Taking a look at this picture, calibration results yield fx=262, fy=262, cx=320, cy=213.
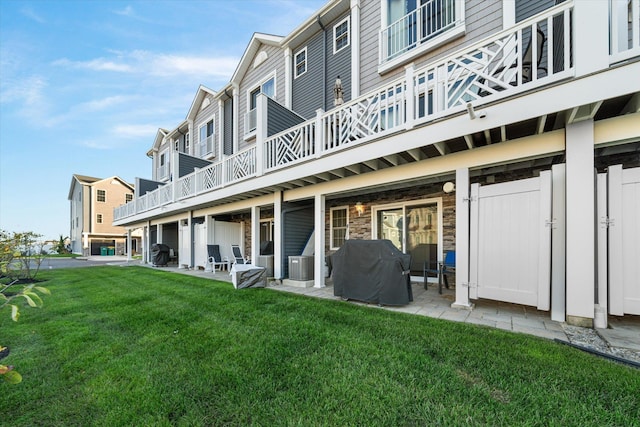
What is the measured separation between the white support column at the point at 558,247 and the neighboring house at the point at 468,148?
1 centimetres

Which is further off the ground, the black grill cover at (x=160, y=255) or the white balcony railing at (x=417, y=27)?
the white balcony railing at (x=417, y=27)

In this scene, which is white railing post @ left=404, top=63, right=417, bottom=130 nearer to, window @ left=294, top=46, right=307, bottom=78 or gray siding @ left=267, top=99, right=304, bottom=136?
gray siding @ left=267, top=99, right=304, bottom=136

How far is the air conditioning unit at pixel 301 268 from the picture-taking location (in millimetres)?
7016

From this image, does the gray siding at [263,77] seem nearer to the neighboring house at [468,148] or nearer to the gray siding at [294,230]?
the neighboring house at [468,148]

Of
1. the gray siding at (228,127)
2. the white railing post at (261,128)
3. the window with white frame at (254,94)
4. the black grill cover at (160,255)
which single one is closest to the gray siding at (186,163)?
the gray siding at (228,127)

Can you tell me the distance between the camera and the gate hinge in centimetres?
344

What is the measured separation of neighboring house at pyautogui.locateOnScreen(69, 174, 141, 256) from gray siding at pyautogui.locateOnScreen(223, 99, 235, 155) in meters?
26.1

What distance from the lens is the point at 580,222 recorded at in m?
3.40

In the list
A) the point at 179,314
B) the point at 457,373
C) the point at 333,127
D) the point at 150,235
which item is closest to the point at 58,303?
the point at 179,314

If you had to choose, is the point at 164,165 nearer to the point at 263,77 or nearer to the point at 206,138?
the point at 206,138

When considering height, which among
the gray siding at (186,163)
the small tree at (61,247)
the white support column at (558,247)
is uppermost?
the gray siding at (186,163)

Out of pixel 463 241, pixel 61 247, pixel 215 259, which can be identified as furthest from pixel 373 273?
pixel 61 247

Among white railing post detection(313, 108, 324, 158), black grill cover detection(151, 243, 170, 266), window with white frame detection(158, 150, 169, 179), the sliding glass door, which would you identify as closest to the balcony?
white railing post detection(313, 108, 324, 158)

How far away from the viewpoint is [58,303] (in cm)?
570
